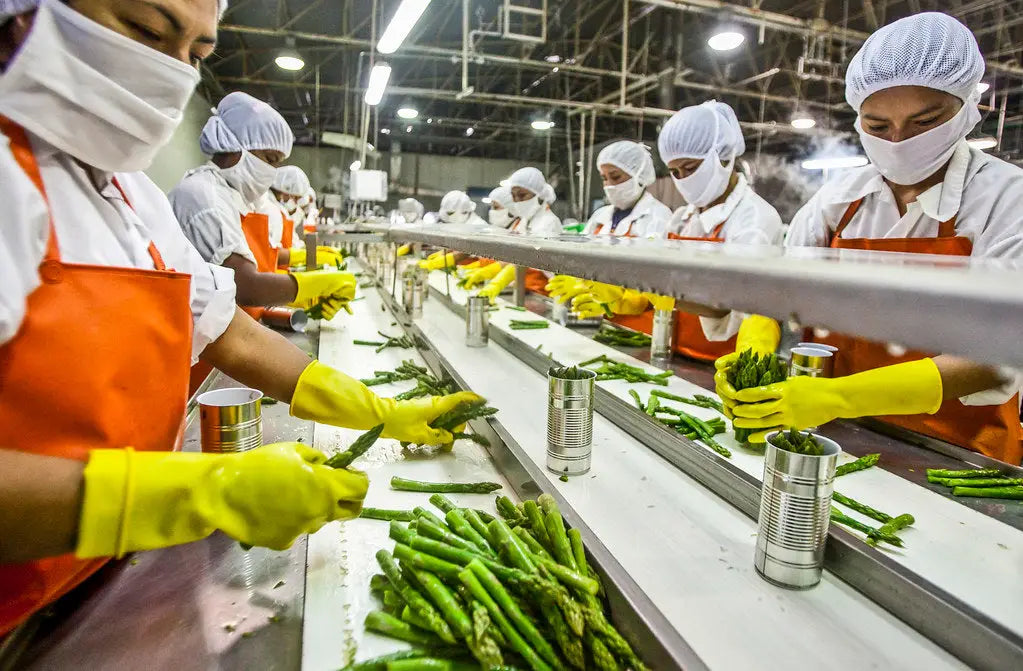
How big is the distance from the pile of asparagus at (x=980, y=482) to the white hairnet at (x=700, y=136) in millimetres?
2624

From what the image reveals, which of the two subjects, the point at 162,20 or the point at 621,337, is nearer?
the point at 162,20

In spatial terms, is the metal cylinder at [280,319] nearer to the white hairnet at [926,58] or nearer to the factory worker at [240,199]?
the factory worker at [240,199]

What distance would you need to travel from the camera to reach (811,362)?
2271mm

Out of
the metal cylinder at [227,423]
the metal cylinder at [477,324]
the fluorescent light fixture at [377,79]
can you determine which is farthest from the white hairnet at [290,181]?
the metal cylinder at [227,423]

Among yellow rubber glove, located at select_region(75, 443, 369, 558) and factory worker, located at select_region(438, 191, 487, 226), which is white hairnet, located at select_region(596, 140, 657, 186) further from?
factory worker, located at select_region(438, 191, 487, 226)

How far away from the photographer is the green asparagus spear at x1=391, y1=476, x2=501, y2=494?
1.77 metres

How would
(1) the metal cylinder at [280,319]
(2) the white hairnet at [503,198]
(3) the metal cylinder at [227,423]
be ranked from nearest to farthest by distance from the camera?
Answer: (3) the metal cylinder at [227,423], (1) the metal cylinder at [280,319], (2) the white hairnet at [503,198]

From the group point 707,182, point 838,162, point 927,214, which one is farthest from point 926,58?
point 838,162

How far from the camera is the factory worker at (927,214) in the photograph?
1.94 metres

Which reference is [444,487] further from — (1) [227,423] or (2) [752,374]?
(2) [752,374]

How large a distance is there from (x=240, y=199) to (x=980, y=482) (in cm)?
397

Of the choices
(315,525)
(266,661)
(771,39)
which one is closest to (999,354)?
(315,525)

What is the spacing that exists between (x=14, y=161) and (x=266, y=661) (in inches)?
41.5

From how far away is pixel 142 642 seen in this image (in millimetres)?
1166
